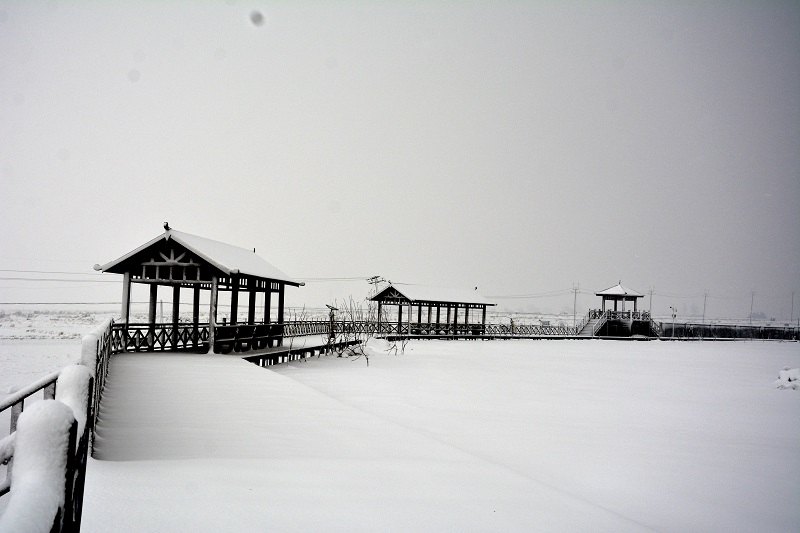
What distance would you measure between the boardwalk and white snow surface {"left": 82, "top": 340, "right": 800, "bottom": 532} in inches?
0.8

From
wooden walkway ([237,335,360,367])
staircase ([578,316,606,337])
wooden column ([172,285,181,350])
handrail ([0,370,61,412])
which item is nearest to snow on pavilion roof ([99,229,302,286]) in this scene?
wooden column ([172,285,181,350])

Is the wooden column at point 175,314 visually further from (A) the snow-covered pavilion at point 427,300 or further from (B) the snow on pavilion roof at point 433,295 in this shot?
(B) the snow on pavilion roof at point 433,295

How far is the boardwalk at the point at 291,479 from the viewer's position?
4.31 metres

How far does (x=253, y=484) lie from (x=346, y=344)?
861 inches

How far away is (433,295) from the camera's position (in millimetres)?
39031

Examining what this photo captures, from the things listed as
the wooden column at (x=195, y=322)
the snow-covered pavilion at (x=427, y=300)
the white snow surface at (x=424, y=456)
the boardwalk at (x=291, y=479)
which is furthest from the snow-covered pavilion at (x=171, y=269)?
the snow-covered pavilion at (x=427, y=300)

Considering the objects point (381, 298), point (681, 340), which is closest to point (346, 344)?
point (381, 298)

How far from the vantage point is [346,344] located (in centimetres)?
2675

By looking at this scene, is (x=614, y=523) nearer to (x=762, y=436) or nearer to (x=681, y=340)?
(x=762, y=436)

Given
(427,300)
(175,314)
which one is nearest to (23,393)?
(175,314)

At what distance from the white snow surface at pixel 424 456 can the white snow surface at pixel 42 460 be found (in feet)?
7.41

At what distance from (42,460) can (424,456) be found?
16.4ft

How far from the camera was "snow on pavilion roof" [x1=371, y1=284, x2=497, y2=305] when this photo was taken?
3712 centimetres

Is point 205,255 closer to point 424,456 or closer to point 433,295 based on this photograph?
point 424,456
